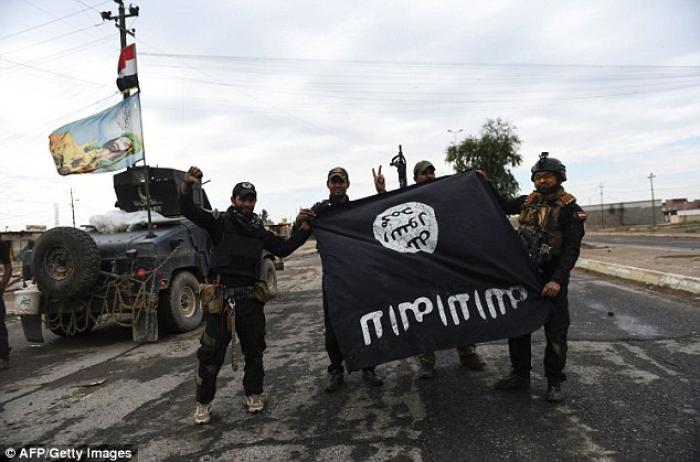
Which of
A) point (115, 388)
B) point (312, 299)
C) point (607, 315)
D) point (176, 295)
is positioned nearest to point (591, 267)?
point (607, 315)

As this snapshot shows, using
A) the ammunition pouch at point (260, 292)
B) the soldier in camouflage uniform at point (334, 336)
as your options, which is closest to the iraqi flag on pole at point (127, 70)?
the soldier in camouflage uniform at point (334, 336)

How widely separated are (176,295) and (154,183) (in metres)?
3.08

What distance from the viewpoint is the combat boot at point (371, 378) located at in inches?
165

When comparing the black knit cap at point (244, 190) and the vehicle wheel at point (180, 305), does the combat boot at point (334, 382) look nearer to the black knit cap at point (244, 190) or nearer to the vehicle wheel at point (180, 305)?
the black knit cap at point (244, 190)

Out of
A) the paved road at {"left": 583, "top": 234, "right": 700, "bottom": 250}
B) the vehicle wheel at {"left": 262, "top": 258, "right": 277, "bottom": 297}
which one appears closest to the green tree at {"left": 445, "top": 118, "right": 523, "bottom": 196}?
the paved road at {"left": 583, "top": 234, "right": 700, "bottom": 250}

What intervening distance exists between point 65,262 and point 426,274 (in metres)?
5.27

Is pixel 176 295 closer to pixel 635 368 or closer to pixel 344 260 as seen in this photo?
pixel 344 260

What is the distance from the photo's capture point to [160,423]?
3.62 meters

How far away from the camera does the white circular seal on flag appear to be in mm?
3711

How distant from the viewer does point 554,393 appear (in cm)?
363

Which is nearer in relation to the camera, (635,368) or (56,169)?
(635,368)

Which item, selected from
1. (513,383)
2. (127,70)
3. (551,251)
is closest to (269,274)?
(127,70)

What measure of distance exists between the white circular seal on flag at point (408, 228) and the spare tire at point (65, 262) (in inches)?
170

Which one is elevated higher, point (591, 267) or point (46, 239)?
point (46, 239)
